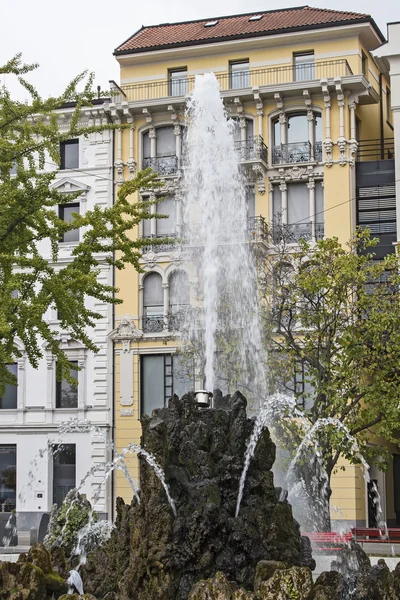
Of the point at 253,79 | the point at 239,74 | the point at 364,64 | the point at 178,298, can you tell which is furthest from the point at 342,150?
the point at 178,298

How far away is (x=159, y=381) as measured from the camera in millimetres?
40188

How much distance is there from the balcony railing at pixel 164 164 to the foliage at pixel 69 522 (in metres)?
20.4

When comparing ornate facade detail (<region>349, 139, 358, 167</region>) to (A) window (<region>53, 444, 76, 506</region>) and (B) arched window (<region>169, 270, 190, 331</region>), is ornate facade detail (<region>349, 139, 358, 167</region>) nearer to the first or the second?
(B) arched window (<region>169, 270, 190, 331</region>)

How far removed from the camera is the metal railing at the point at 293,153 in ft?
131

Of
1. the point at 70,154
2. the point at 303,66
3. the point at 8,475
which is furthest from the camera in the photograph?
the point at 70,154

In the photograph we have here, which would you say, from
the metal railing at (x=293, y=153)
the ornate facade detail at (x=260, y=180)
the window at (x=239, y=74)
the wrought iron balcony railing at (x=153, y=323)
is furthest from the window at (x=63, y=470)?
the window at (x=239, y=74)

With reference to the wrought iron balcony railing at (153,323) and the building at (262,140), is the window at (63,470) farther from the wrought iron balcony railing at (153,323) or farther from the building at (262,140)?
the wrought iron balcony railing at (153,323)

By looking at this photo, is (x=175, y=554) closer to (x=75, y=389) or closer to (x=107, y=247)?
(x=107, y=247)

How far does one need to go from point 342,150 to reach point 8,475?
54.5 feet

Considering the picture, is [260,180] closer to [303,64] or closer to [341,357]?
[303,64]

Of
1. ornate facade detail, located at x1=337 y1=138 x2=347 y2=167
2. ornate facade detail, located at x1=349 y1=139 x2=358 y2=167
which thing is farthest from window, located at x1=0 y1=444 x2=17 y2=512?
ornate facade detail, located at x1=349 y1=139 x2=358 y2=167

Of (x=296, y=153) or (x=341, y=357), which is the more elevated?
(x=296, y=153)

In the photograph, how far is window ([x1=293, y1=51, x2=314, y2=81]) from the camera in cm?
4012

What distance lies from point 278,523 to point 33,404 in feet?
89.5
